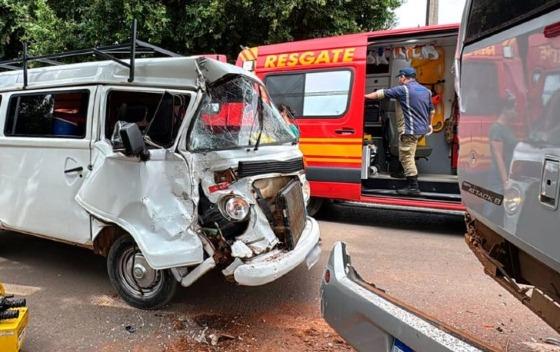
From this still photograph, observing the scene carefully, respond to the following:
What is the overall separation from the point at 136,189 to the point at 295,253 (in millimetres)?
1371

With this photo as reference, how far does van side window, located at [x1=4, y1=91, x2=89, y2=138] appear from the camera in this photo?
4.29 meters

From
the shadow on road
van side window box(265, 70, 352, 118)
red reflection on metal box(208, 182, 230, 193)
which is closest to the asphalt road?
red reflection on metal box(208, 182, 230, 193)

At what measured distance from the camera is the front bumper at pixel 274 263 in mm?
3383

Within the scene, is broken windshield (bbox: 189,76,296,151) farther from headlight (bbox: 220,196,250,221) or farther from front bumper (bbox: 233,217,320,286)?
front bumper (bbox: 233,217,320,286)

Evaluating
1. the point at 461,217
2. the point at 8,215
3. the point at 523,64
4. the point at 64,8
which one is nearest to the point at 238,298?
the point at 8,215

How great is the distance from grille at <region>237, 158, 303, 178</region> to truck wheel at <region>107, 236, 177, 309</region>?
103 cm

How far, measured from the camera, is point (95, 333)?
Answer: 357 cm

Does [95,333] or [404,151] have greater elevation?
[404,151]

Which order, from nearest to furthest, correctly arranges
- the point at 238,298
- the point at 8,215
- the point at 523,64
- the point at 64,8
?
the point at 523,64 < the point at 238,298 < the point at 8,215 < the point at 64,8

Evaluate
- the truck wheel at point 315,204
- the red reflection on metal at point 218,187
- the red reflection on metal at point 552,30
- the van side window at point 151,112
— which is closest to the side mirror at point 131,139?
the van side window at point 151,112

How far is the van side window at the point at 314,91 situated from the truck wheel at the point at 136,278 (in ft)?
12.7

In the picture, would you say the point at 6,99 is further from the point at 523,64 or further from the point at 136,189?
the point at 523,64

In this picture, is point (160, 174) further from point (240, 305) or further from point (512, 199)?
point (512, 199)

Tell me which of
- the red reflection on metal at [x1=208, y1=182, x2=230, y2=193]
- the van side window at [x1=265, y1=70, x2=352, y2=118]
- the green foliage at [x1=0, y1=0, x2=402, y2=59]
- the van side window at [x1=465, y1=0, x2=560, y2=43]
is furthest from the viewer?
the green foliage at [x1=0, y1=0, x2=402, y2=59]
